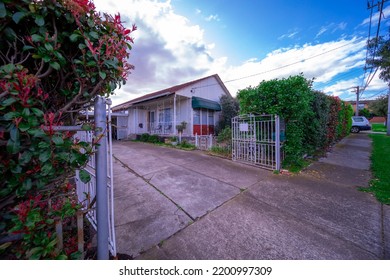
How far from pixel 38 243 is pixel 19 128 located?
820 millimetres

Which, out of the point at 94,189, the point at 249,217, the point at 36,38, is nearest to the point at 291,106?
the point at 249,217

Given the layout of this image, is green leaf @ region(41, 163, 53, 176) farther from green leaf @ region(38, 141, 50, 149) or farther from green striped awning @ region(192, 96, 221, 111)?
green striped awning @ region(192, 96, 221, 111)

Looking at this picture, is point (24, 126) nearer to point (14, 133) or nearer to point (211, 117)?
point (14, 133)

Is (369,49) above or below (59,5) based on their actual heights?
above

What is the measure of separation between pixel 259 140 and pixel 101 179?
5.11 meters

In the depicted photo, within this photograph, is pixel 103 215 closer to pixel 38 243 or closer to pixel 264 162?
pixel 38 243

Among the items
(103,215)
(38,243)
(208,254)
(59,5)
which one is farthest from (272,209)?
(59,5)

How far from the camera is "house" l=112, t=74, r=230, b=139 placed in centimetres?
1184

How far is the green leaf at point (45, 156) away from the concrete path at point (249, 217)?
1.57 m

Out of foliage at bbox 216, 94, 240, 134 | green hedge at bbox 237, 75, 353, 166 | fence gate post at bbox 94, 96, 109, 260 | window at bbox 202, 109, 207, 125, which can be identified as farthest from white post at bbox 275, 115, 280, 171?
foliage at bbox 216, 94, 240, 134

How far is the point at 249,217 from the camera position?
103 inches

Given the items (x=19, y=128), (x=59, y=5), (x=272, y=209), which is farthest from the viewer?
(x=272, y=209)

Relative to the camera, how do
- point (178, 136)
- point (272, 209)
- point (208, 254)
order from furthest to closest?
point (178, 136)
point (272, 209)
point (208, 254)

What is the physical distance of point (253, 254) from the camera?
1890 millimetres
